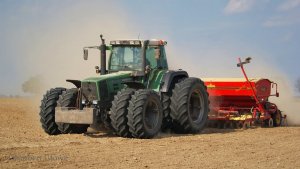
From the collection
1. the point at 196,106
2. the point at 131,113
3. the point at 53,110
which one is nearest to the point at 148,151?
the point at 131,113

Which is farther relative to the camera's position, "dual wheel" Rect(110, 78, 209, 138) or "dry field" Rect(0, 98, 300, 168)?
"dual wheel" Rect(110, 78, 209, 138)

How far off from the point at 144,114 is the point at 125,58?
7.75 ft

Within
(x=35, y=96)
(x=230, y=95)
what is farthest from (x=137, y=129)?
(x=35, y=96)

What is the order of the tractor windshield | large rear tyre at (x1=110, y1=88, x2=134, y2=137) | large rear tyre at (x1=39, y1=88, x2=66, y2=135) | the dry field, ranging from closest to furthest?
the dry field < large rear tyre at (x1=110, y1=88, x2=134, y2=137) < large rear tyre at (x1=39, y1=88, x2=66, y2=135) < the tractor windshield

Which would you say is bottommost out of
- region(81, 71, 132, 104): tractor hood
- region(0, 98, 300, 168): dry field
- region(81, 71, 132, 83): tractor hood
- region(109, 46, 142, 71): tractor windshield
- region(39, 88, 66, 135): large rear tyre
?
region(0, 98, 300, 168): dry field

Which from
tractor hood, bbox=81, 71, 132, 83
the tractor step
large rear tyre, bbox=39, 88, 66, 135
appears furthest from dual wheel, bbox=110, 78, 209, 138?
large rear tyre, bbox=39, 88, 66, 135

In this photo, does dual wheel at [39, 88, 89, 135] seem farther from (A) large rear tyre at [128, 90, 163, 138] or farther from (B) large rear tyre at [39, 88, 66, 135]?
(A) large rear tyre at [128, 90, 163, 138]

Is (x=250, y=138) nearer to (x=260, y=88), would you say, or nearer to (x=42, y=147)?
(x=260, y=88)

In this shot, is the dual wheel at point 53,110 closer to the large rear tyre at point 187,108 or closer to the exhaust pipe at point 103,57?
the exhaust pipe at point 103,57

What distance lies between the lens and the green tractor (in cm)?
1167

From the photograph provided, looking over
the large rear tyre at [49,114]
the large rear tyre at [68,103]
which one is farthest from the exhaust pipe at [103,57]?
the large rear tyre at [49,114]

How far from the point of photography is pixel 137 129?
38.1 ft

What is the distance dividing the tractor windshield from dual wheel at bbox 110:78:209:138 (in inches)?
45.9

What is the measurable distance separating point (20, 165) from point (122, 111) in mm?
3808
